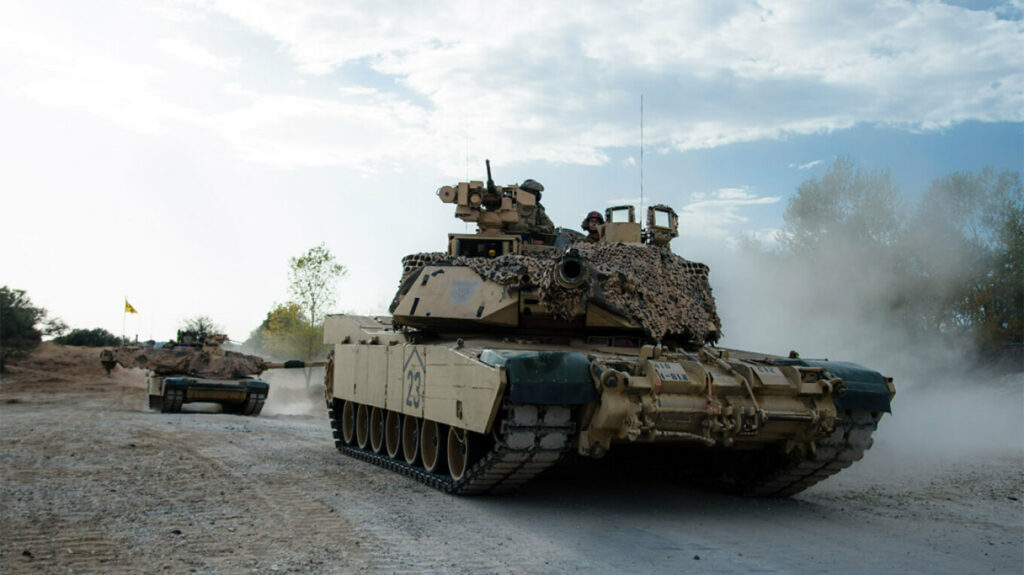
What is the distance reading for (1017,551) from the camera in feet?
24.4

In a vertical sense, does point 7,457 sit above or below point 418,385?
below

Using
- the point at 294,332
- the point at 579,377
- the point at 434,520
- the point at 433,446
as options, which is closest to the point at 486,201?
the point at 433,446

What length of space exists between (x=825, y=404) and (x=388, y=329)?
6.71 m

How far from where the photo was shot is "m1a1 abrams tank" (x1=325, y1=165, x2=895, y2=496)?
8.30 meters

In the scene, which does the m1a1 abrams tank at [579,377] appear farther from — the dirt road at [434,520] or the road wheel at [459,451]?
the dirt road at [434,520]

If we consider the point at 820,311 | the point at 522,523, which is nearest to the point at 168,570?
the point at 522,523

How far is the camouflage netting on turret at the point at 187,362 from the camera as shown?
22828 mm

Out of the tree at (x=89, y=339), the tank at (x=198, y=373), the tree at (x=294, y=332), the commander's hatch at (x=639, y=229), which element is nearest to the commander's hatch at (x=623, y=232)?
the commander's hatch at (x=639, y=229)

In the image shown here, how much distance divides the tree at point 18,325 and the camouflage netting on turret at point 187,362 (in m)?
12.7

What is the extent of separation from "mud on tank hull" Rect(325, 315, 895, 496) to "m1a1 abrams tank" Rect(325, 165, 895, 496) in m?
0.02

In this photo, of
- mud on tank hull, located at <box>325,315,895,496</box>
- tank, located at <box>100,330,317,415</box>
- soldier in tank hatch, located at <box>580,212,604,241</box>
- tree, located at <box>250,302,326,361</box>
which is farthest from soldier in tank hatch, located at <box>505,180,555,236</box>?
tree, located at <box>250,302,326,361</box>

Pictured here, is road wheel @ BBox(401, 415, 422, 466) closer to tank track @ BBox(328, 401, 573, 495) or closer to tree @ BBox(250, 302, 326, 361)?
tank track @ BBox(328, 401, 573, 495)

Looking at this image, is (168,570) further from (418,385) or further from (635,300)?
(635,300)

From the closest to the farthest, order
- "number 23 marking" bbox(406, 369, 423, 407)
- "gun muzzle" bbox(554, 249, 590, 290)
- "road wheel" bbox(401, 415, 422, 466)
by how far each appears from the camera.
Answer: "gun muzzle" bbox(554, 249, 590, 290), "number 23 marking" bbox(406, 369, 423, 407), "road wheel" bbox(401, 415, 422, 466)
